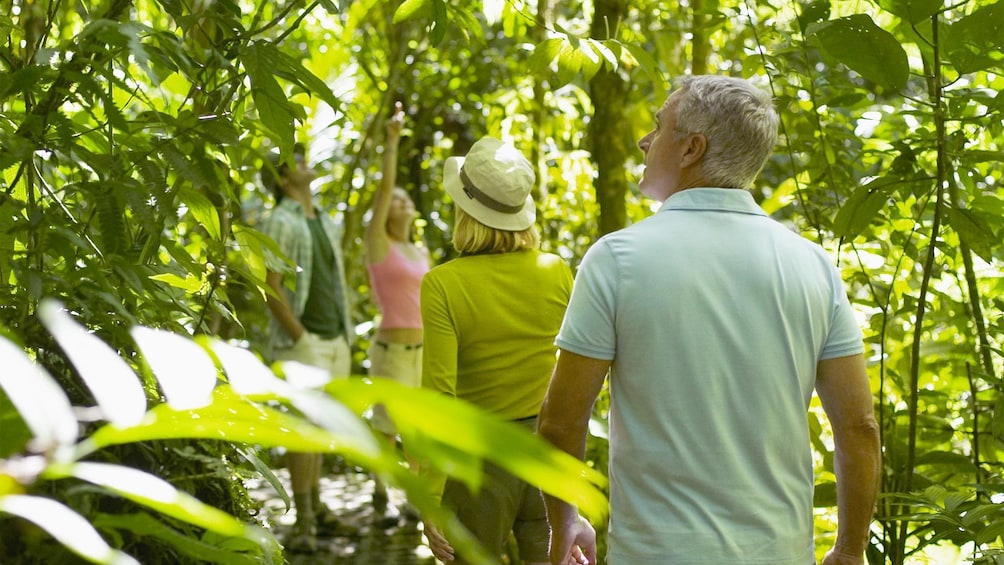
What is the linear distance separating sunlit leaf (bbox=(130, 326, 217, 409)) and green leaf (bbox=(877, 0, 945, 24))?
1996mm

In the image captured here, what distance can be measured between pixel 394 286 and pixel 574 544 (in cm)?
402

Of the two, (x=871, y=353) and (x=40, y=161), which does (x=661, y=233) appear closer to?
(x=40, y=161)

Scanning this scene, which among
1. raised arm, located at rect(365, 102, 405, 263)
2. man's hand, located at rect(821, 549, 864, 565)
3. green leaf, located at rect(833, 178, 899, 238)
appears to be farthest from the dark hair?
man's hand, located at rect(821, 549, 864, 565)

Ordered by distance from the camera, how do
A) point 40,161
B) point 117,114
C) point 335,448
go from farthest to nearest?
1. point 40,161
2. point 117,114
3. point 335,448

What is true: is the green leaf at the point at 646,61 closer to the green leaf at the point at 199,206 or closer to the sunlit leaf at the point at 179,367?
the green leaf at the point at 199,206

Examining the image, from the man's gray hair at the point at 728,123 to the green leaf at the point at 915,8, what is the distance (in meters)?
0.51

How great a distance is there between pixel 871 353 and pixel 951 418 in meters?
0.48

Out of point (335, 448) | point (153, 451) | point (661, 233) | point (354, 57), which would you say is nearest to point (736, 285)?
point (661, 233)

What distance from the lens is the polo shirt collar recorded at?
2107mm

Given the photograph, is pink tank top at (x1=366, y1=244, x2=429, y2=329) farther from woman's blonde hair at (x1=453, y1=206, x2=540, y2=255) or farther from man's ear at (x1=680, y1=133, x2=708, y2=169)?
man's ear at (x1=680, y1=133, x2=708, y2=169)

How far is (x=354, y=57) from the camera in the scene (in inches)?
319

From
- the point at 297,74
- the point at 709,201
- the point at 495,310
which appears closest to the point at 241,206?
the point at 495,310

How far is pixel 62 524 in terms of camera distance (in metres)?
0.76

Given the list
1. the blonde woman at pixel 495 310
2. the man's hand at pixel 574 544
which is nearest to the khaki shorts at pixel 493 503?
the blonde woman at pixel 495 310
